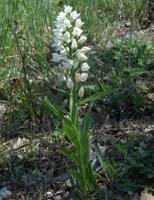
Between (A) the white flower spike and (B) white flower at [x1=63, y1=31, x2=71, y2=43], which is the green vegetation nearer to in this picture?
(A) the white flower spike

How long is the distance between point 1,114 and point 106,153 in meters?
0.81

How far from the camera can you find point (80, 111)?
11.0 ft

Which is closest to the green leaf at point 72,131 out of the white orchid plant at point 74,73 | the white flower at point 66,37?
the white orchid plant at point 74,73

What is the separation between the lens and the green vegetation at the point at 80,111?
8.58 feet

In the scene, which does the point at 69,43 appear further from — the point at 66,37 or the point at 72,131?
the point at 72,131

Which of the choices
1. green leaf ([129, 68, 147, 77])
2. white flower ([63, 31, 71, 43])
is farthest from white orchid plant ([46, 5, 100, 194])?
green leaf ([129, 68, 147, 77])

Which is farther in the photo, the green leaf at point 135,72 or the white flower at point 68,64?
the green leaf at point 135,72

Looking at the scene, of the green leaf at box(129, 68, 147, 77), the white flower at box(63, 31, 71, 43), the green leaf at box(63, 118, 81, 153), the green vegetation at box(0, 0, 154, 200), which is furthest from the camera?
the green leaf at box(129, 68, 147, 77)

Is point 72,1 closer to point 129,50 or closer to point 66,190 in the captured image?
point 129,50

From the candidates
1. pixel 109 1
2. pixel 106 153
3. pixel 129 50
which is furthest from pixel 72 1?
pixel 106 153

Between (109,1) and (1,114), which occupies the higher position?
(109,1)

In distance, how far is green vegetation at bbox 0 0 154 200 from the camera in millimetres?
2615

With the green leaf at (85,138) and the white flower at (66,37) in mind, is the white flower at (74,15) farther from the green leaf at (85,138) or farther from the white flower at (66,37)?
the green leaf at (85,138)

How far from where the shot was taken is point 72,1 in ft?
14.9
